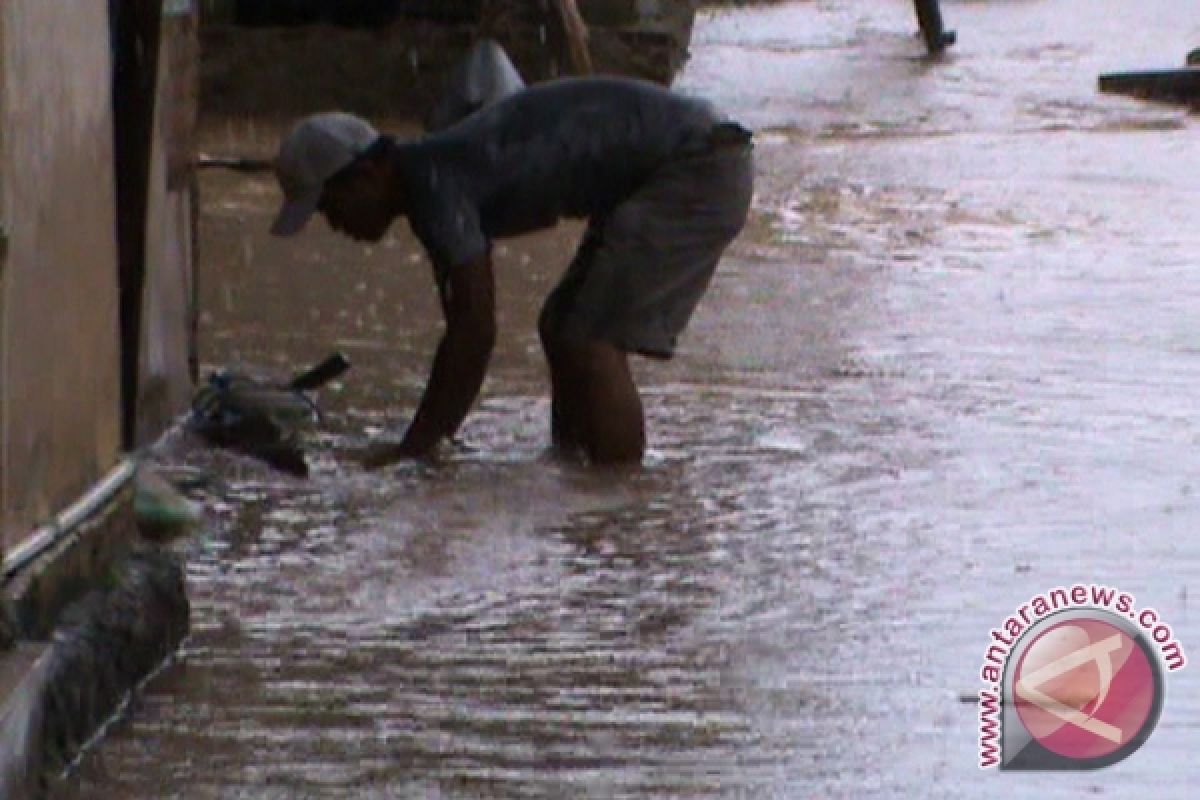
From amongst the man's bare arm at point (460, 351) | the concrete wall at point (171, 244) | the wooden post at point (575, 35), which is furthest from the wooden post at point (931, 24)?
the man's bare arm at point (460, 351)

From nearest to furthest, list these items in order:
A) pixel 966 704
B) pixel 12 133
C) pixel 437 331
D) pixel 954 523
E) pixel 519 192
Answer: pixel 12 133 → pixel 966 704 → pixel 954 523 → pixel 519 192 → pixel 437 331

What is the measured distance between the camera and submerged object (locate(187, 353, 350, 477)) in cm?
730

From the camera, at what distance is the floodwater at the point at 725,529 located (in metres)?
4.84

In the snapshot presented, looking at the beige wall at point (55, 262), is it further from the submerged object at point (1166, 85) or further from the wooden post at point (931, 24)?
the wooden post at point (931, 24)

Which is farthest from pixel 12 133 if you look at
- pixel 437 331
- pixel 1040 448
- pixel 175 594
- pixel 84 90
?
pixel 437 331

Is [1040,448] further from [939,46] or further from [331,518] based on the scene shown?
[939,46]

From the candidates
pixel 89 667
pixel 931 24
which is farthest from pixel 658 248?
pixel 931 24

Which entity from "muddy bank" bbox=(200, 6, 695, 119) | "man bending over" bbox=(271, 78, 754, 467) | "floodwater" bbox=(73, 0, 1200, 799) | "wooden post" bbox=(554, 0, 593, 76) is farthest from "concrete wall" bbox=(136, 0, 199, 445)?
"muddy bank" bbox=(200, 6, 695, 119)

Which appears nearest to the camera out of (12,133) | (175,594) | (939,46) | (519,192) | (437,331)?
(12,133)

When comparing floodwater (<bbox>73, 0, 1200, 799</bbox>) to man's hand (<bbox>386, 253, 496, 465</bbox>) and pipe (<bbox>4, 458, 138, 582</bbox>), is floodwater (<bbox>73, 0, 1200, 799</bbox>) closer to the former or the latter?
man's hand (<bbox>386, 253, 496, 465</bbox>)

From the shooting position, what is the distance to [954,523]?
21.5 feet

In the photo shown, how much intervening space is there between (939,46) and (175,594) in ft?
51.2

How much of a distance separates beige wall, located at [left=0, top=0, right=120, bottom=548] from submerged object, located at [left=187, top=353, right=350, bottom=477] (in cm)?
189

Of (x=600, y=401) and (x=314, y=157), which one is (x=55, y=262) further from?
(x=600, y=401)
